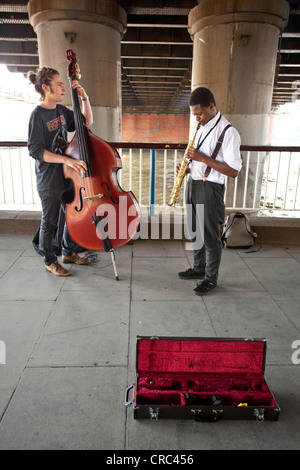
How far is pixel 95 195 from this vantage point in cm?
306

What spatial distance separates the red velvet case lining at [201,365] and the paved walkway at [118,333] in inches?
7.0

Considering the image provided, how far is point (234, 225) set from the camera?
4.41 meters

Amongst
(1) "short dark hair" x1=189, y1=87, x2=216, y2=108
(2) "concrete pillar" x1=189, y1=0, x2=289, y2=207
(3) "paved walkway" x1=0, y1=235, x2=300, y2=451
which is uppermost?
(2) "concrete pillar" x1=189, y1=0, x2=289, y2=207

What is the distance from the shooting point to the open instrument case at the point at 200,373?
184cm

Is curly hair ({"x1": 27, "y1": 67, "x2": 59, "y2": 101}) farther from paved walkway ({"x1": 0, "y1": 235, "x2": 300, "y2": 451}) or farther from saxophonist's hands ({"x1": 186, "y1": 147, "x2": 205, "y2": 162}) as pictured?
paved walkway ({"x1": 0, "y1": 235, "x2": 300, "y2": 451})

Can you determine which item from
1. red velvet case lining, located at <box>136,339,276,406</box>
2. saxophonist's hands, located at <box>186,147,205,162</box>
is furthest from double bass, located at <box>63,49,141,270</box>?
red velvet case lining, located at <box>136,339,276,406</box>

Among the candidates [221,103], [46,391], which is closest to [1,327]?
[46,391]

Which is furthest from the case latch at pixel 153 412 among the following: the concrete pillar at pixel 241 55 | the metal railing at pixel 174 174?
the concrete pillar at pixel 241 55

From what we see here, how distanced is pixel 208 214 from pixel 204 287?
2.25 ft

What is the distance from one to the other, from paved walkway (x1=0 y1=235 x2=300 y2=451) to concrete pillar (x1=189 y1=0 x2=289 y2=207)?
10.8 ft

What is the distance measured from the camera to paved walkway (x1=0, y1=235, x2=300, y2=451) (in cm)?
174

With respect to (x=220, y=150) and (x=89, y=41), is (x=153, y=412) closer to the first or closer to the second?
(x=220, y=150)
